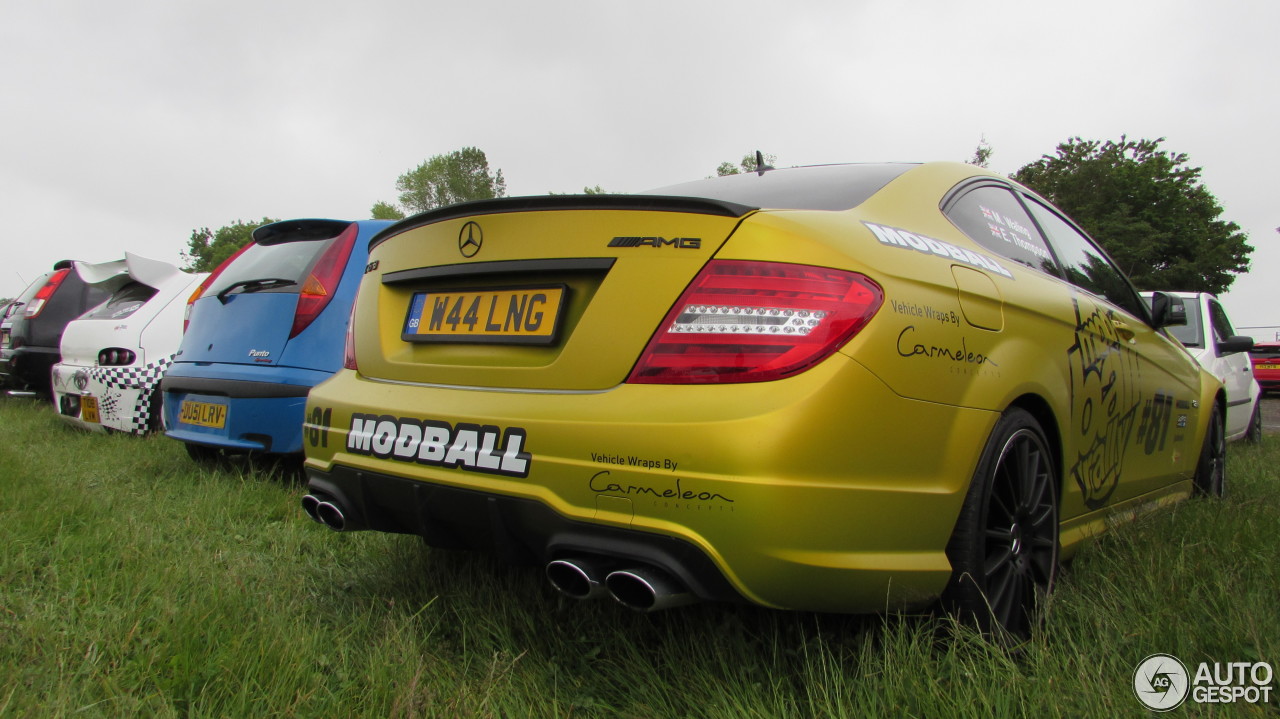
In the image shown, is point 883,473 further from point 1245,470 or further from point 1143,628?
point 1245,470

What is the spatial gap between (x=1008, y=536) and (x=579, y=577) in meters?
1.03

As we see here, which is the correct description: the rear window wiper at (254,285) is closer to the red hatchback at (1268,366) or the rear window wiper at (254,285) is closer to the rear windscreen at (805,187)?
the rear windscreen at (805,187)

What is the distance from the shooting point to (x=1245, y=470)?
492 cm

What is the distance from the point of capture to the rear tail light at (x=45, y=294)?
7070 millimetres

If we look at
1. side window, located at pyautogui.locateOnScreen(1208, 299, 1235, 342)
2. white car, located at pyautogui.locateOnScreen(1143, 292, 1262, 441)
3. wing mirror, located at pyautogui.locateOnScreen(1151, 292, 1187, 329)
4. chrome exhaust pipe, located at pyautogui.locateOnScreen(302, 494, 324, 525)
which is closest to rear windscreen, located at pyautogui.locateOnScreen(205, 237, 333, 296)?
chrome exhaust pipe, located at pyautogui.locateOnScreen(302, 494, 324, 525)

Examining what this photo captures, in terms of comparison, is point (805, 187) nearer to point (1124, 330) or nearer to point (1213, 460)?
point (1124, 330)

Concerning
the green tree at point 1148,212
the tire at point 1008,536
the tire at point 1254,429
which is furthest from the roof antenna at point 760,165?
the green tree at point 1148,212

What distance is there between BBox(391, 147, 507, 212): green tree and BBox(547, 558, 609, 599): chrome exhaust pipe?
7774cm

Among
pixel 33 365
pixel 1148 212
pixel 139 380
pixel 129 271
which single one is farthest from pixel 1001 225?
pixel 1148 212

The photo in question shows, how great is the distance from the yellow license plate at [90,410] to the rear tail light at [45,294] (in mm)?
2657

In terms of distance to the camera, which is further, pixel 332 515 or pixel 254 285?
pixel 254 285

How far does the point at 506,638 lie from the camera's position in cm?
198

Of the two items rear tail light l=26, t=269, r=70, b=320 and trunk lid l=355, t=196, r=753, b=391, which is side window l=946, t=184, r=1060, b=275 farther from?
rear tail light l=26, t=269, r=70, b=320

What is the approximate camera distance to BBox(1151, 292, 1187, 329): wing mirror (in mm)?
3221
